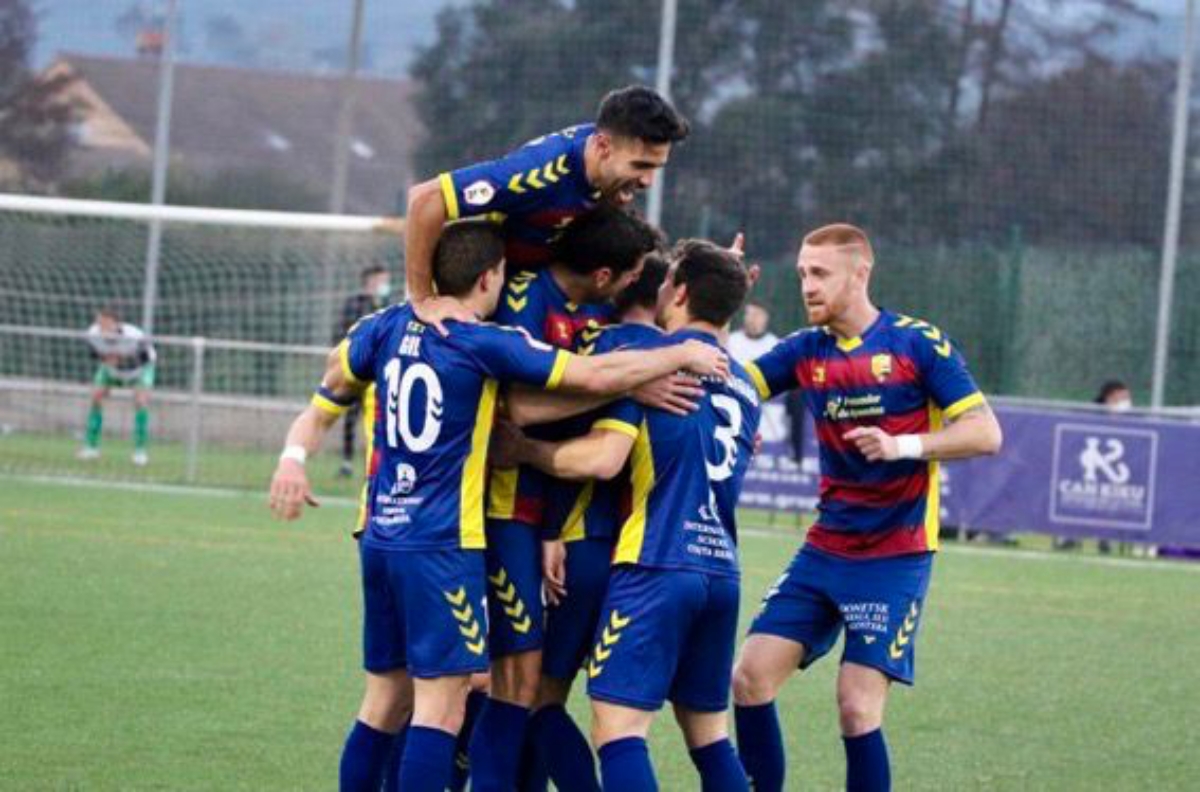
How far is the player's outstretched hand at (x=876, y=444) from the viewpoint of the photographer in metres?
7.30

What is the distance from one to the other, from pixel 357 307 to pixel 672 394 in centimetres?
1561

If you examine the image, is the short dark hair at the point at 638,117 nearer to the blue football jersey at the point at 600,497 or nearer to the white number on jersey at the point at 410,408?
the blue football jersey at the point at 600,497

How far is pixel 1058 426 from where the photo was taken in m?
19.1

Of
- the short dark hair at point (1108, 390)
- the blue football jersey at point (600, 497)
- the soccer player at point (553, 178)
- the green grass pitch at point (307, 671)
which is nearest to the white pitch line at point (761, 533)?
the green grass pitch at point (307, 671)

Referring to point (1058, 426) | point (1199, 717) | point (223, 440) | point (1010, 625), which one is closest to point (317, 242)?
point (223, 440)

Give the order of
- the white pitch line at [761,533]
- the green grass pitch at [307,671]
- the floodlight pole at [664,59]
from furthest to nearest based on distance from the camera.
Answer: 1. the floodlight pole at [664,59]
2. the white pitch line at [761,533]
3. the green grass pitch at [307,671]

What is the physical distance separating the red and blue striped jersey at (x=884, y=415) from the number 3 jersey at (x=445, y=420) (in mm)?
1342

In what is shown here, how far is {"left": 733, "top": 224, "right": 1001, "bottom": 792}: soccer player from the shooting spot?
757 centimetres

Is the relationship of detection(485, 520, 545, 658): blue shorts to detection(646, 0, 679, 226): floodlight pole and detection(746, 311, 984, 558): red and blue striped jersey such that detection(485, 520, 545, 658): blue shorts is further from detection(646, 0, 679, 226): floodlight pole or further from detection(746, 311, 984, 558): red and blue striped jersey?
detection(646, 0, 679, 226): floodlight pole

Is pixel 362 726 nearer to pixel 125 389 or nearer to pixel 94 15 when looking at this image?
pixel 125 389

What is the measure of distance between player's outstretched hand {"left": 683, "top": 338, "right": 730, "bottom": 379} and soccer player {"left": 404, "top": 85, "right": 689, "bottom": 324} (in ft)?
1.70

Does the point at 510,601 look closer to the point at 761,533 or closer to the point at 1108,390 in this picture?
the point at 761,533

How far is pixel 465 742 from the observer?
779 centimetres

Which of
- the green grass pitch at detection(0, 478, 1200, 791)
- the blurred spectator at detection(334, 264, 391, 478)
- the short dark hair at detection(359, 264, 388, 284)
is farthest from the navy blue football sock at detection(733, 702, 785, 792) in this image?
the short dark hair at detection(359, 264, 388, 284)
